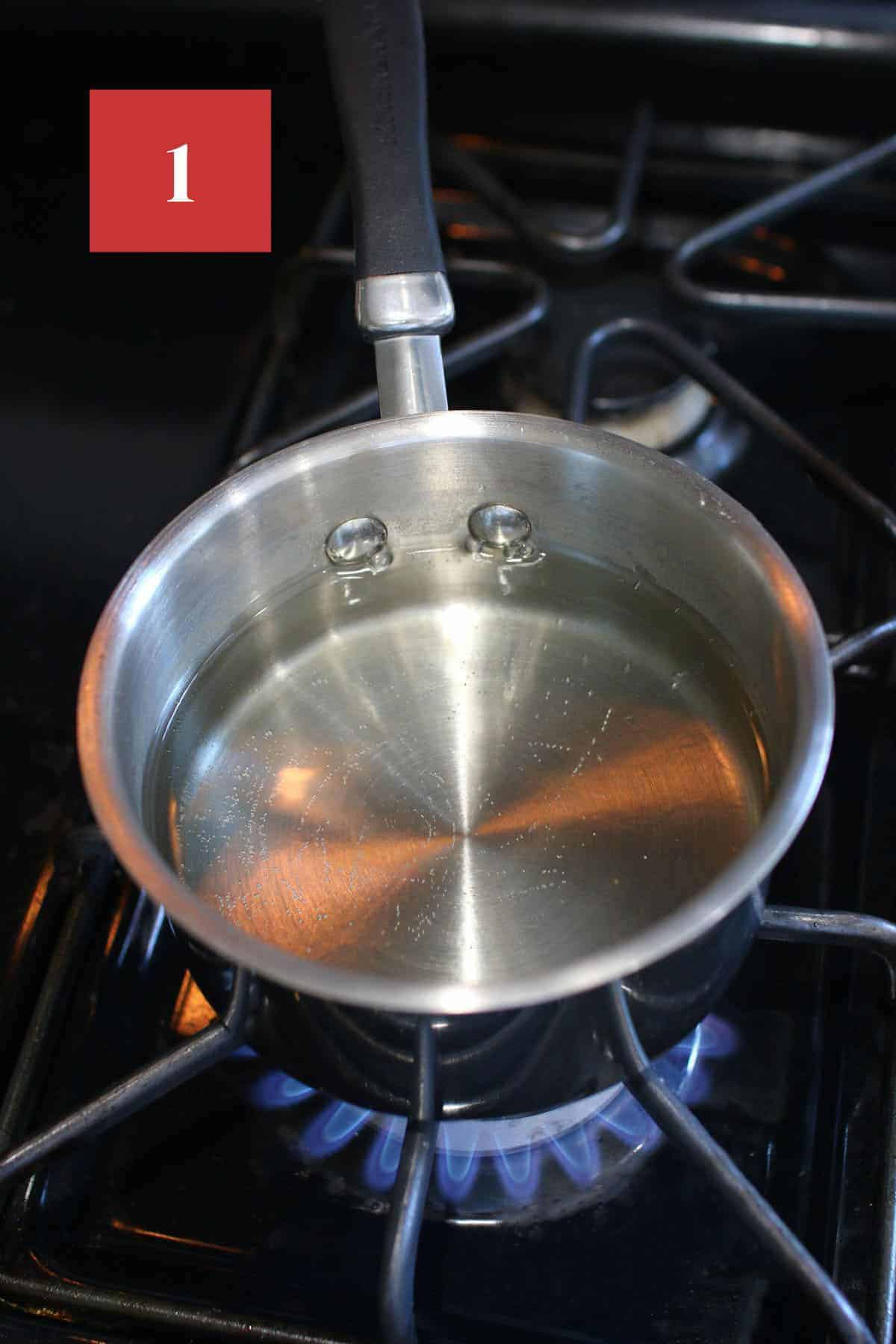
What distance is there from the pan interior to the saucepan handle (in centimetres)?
11

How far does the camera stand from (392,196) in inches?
22.1

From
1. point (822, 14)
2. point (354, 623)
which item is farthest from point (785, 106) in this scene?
point (354, 623)

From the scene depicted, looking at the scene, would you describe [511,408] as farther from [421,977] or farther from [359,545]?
[421,977]

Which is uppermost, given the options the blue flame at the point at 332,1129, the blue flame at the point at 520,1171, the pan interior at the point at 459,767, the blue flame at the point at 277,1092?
the pan interior at the point at 459,767

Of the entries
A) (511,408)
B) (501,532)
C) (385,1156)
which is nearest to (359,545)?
(501,532)

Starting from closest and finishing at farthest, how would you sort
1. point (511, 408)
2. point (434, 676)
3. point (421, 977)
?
point (421, 977) → point (434, 676) → point (511, 408)

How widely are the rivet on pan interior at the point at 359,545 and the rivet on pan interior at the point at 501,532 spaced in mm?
44

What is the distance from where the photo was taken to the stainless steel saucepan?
484 millimetres

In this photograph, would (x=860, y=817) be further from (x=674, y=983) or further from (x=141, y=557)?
(x=141, y=557)

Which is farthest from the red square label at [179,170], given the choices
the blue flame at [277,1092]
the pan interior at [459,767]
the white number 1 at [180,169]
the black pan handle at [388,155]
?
the blue flame at [277,1092]

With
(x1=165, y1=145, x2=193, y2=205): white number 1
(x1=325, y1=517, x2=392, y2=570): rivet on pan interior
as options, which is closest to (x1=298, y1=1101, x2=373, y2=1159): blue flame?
(x1=325, y1=517, x2=392, y2=570): rivet on pan interior

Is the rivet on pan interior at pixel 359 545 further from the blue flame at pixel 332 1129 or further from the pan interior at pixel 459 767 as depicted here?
the blue flame at pixel 332 1129

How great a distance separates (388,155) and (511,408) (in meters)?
0.19

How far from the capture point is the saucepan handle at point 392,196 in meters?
0.55
